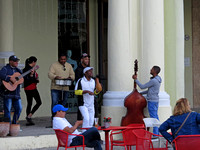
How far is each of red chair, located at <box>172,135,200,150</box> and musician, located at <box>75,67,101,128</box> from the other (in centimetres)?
368

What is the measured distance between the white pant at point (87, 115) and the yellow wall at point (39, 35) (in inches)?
167

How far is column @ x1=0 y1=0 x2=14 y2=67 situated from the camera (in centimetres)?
1359

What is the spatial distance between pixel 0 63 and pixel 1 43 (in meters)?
0.53

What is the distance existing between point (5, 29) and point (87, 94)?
3772 mm

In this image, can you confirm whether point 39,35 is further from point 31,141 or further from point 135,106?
point 31,141

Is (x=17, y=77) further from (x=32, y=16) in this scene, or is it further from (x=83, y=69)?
(x=32, y=16)

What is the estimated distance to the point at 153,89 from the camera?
11.3m

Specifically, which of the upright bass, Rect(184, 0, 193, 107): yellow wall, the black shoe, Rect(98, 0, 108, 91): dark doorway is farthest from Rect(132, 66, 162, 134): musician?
Rect(184, 0, 193, 107): yellow wall

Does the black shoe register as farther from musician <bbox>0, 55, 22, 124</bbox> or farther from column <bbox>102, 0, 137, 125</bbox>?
column <bbox>102, 0, 137, 125</bbox>

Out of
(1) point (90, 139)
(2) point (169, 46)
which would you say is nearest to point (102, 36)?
(2) point (169, 46)

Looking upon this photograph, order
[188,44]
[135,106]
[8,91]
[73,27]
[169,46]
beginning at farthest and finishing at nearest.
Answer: [188,44] < [73,27] < [169,46] < [135,106] < [8,91]

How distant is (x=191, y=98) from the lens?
17.9 meters

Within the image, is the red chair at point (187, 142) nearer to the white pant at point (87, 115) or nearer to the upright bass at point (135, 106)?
the white pant at point (87, 115)

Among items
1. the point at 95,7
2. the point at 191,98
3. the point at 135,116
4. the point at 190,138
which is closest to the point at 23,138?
the point at 135,116
